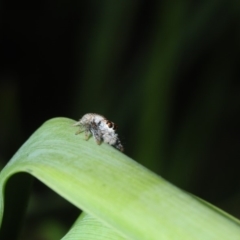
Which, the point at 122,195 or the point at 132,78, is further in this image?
the point at 132,78

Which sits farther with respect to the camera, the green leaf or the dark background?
the dark background

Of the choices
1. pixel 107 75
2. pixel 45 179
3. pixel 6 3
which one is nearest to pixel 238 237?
pixel 45 179

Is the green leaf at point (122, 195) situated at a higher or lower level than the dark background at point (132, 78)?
higher

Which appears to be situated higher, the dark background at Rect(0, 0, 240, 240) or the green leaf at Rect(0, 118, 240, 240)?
the green leaf at Rect(0, 118, 240, 240)

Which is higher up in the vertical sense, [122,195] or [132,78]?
[122,195]

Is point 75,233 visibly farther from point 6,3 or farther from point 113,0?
point 6,3
